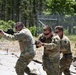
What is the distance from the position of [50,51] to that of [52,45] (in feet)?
1.12

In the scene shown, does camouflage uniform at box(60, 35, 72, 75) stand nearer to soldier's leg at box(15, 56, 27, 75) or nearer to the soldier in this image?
the soldier

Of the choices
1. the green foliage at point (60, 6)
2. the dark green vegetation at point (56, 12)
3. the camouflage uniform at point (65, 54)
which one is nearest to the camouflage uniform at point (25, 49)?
the camouflage uniform at point (65, 54)

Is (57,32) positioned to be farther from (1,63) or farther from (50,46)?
(1,63)

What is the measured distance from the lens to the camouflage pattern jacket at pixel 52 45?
702cm

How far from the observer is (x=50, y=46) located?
701 centimetres

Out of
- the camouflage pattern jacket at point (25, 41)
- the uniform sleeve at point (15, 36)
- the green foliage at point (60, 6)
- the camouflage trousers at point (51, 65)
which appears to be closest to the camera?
the camouflage trousers at point (51, 65)

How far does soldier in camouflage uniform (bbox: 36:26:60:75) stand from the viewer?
711 cm

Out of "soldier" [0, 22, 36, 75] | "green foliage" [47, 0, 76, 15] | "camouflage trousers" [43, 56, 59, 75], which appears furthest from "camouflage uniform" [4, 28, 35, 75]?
"green foliage" [47, 0, 76, 15]

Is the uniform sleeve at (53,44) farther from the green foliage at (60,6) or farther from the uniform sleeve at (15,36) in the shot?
the green foliage at (60,6)

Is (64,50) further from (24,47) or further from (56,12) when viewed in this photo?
(56,12)

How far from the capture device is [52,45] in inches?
276

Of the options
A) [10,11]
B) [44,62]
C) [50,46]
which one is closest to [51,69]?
[44,62]

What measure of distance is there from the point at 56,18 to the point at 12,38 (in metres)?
16.6

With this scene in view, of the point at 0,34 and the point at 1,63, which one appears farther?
the point at 1,63
